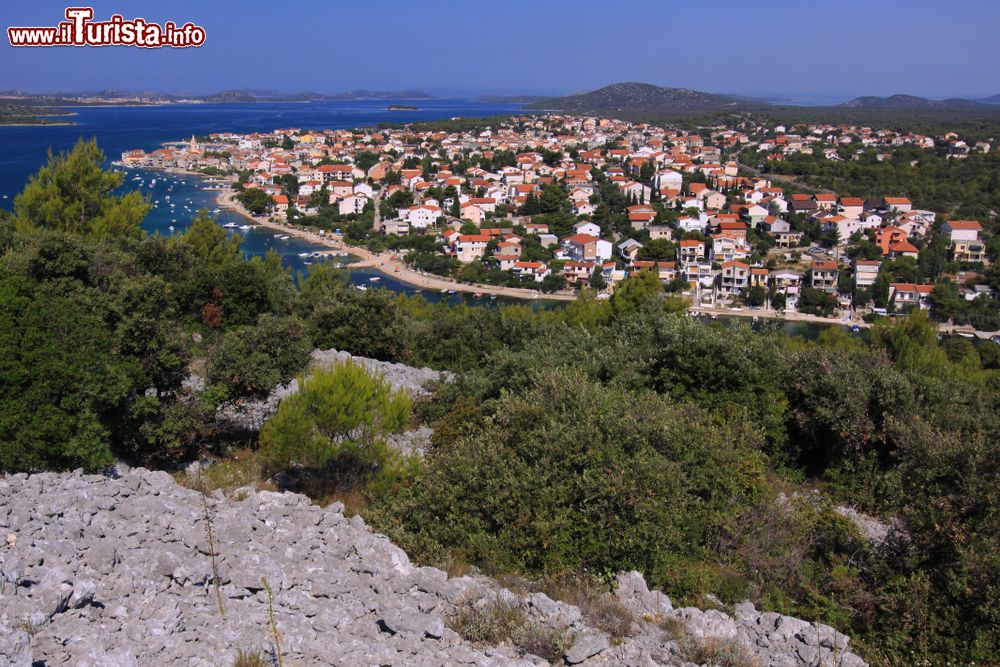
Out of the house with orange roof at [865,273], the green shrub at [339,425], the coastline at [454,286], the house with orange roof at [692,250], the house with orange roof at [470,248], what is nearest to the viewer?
the green shrub at [339,425]

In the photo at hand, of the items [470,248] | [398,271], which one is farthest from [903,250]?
[398,271]

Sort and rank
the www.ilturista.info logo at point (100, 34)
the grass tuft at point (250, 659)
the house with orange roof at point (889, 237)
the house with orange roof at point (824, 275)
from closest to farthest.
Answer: the grass tuft at point (250, 659) → the www.ilturista.info logo at point (100, 34) → the house with orange roof at point (824, 275) → the house with orange roof at point (889, 237)

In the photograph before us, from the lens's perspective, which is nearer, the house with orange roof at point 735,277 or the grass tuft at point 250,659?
the grass tuft at point 250,659

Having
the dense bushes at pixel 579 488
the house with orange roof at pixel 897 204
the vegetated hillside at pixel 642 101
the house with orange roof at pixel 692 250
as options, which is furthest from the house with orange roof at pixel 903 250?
the vegetated hillside at pixel 642 101

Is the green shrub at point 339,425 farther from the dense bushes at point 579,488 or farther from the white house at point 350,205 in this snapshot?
the white house at point 350,205

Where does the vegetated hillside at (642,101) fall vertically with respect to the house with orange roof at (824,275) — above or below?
above

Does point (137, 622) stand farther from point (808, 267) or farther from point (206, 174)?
point (206, 174)
